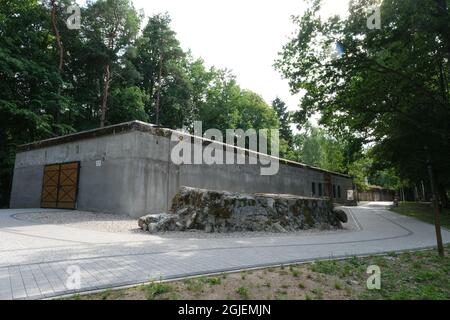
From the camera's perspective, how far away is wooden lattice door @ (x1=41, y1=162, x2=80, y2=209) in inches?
717

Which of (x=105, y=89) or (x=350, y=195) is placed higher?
(x=105, y=89)

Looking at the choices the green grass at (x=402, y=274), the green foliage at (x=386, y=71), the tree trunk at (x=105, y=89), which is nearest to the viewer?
the green grass at (x=402, y=274)

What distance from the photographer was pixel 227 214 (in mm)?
12602

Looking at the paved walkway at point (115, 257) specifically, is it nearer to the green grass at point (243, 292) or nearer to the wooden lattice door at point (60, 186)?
the green grass at point (243, 292)

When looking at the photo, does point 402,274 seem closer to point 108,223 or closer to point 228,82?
point 108,223

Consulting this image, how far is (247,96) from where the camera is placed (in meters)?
48.8

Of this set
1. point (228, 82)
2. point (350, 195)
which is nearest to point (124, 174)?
point (228, 82)

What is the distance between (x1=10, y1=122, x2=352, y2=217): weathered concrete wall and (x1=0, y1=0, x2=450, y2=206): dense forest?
19.6 ft

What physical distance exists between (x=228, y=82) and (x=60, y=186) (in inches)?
1313

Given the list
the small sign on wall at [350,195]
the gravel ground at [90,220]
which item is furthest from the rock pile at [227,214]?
the small sign on wall at [350,195]

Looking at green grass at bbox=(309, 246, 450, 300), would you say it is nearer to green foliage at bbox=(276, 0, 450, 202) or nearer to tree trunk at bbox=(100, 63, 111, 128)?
green foliage at bbox=(276, 0, 450, 202)

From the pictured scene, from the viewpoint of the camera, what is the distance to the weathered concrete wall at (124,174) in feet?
52.2

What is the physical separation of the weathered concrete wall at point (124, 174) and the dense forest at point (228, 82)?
19.6 feet
